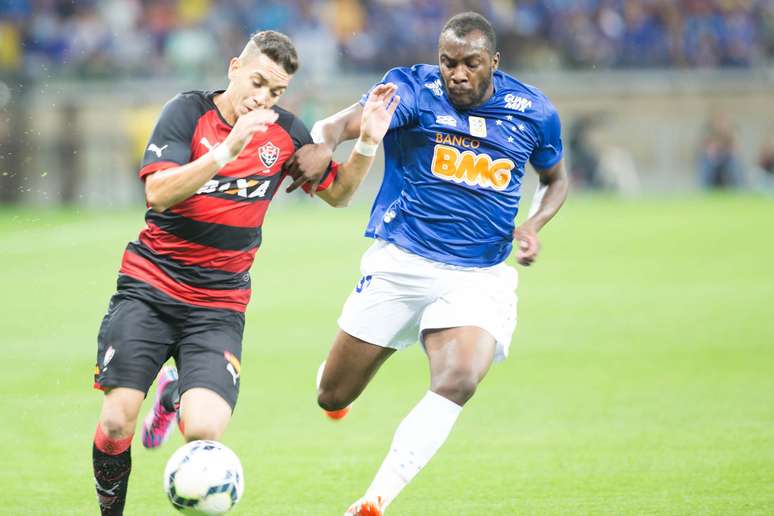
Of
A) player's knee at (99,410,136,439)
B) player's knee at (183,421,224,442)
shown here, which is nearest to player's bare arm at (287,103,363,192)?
player's knee at (183,421,224,442)

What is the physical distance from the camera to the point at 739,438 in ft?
28.2

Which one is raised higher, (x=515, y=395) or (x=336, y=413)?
(x=336, y=413)

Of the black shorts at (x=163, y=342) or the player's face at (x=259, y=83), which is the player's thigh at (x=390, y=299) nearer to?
the black shorts at (x=163, y=342)

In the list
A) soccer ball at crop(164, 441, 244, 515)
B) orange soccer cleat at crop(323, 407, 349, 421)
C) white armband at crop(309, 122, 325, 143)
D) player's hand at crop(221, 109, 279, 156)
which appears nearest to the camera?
soccer ball at crop(164, 441, 244, 515)

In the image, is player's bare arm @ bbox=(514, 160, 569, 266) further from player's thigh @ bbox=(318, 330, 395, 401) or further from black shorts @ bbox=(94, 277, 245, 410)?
black shorts @ bbox=(94, 277, 245, 410)

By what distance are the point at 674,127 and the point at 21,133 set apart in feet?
52.8

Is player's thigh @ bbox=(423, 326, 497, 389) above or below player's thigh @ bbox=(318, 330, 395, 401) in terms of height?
above

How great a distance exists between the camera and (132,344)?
6.28m

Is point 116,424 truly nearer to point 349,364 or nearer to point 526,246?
point 349,364

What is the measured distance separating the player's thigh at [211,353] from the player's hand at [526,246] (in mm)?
1599

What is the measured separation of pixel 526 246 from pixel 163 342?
206cm

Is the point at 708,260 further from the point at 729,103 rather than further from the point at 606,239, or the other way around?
the point at 729,103

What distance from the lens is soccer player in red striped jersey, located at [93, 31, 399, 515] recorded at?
616 centimetres

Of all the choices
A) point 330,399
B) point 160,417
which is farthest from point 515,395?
point 160,417
